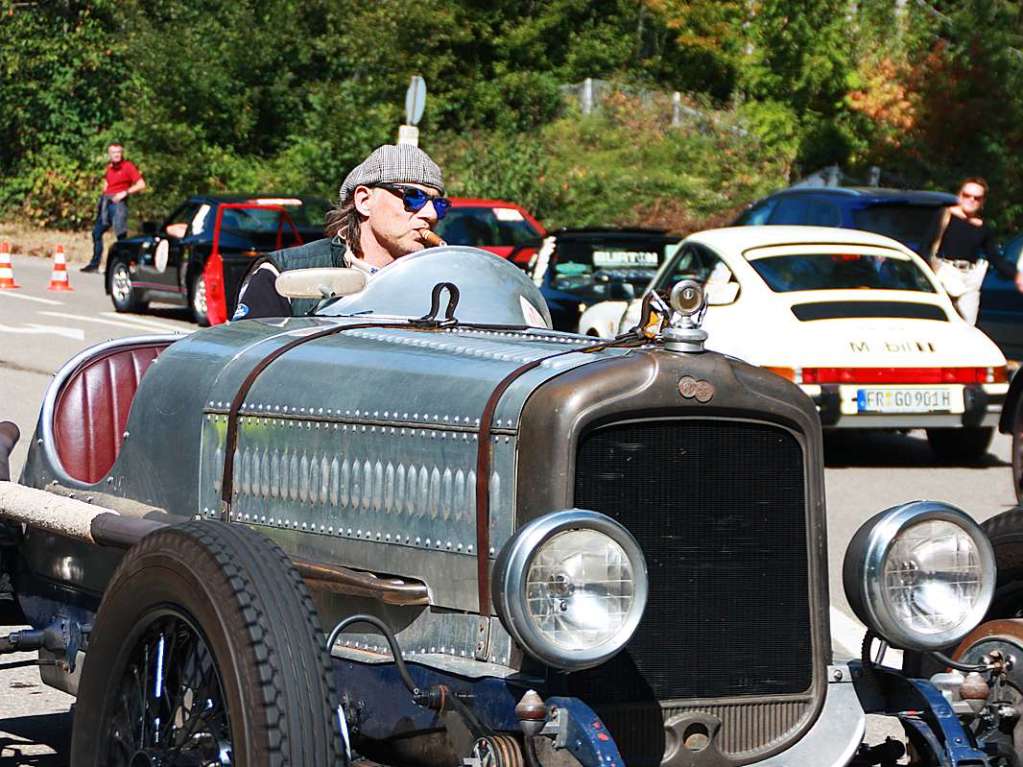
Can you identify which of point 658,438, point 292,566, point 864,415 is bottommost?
point 864,415

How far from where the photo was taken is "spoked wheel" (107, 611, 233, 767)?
3.81 metres

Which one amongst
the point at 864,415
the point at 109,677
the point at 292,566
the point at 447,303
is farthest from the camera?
the point at 864,415

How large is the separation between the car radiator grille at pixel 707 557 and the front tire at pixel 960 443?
8.69m

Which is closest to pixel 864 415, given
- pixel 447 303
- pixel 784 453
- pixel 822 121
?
pixel 447 303

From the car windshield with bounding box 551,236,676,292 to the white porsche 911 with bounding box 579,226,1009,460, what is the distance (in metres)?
3.56

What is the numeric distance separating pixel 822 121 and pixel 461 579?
3338cm

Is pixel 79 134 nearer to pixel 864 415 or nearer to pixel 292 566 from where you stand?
pixel 864 415

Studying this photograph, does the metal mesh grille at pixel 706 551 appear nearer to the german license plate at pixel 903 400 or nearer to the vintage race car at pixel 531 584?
the vintage race car at pixel 531 584

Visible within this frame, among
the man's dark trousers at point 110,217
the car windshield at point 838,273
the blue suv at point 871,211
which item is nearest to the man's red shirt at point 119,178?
the man's dark trousers at point 110,217

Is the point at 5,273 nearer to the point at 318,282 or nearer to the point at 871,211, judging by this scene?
the point at 871,211

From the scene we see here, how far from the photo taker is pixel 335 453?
4309 millimetres

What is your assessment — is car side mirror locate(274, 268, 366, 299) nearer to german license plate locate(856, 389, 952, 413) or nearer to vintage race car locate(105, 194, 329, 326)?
german license plate locate(856, 389, 952, 413)

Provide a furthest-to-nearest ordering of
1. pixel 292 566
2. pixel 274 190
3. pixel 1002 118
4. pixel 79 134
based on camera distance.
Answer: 1. pixel 79 134
2. pixel 274 190
3. pixel 1002 118
4. pixel 292 566

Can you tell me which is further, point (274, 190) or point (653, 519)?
point (274, 190)
